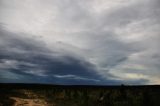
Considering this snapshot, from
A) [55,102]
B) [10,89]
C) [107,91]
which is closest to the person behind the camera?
[10,89]

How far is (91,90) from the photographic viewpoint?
7.38 meters

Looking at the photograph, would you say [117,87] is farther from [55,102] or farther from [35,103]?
[35,103]

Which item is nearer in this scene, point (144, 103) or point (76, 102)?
point (76, 102)

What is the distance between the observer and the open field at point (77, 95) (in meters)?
6.49

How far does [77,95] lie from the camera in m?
7.18

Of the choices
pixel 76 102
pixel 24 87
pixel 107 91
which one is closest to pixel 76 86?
pixel 76 102

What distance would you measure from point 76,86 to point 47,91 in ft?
3.00

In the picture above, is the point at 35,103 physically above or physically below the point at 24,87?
below

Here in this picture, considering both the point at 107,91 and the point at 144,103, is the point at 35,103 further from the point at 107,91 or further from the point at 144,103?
the point at 144,103

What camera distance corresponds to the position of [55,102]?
693 centimetres

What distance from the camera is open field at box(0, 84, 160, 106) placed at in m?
6.49

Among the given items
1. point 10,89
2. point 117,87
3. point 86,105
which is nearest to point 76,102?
point 86,105

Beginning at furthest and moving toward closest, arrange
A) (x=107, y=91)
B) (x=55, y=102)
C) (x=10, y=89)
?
(x=107, y=91)
(x=55, y=102)
(x=10, y=89)

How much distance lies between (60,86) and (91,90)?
1033 millimetres
